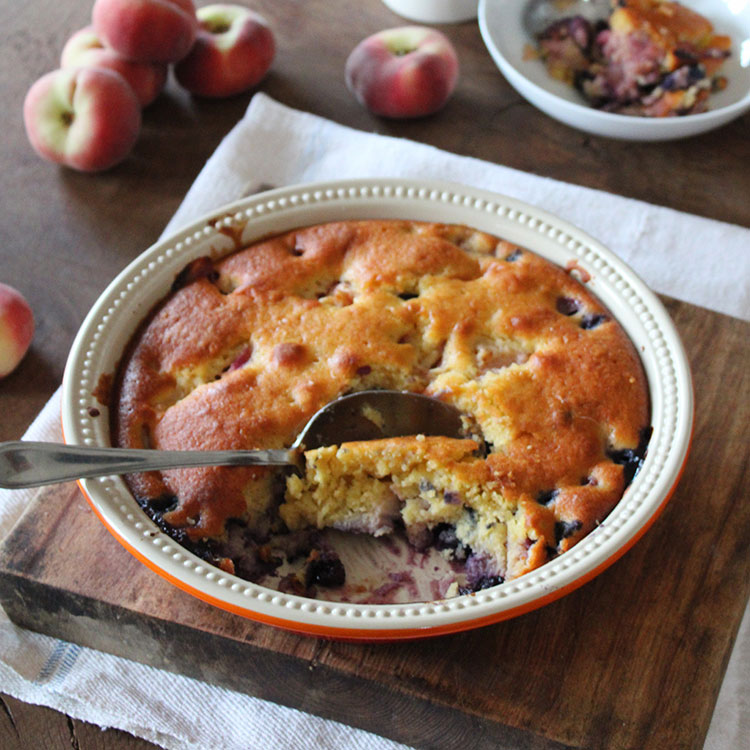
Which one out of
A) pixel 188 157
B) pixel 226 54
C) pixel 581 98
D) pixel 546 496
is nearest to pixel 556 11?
pixel 581 98

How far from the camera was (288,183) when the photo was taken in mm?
2695

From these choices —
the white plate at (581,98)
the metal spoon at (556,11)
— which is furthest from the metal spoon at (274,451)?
the metal spoon at (556,11)

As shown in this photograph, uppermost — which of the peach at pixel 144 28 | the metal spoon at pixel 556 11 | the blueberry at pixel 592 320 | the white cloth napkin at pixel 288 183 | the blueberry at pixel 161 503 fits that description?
the peach at pixel 144 28

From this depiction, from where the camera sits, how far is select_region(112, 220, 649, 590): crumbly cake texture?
1.66 m

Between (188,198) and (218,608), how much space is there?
52.6 inches

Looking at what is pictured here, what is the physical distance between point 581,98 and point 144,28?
1.37 m

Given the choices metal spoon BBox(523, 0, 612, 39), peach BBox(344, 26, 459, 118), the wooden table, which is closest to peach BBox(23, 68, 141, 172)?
the wooden table

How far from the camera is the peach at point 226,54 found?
2.86 metres

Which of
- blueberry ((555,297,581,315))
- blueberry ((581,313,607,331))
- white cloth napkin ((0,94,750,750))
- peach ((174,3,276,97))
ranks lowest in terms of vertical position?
white cloth napkin ((0,94,750,750))

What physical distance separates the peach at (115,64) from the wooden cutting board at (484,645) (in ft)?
4.89

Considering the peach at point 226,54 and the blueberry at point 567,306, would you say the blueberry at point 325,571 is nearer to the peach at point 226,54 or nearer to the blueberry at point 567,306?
the blueberry at point 567,306

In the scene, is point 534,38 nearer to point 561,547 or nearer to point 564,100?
point 564,100

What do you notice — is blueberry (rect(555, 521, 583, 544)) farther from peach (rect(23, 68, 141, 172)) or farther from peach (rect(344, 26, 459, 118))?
peach (rect(23, 68, 141, 172))

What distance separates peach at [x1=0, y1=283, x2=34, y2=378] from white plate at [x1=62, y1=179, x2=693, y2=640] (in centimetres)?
45
